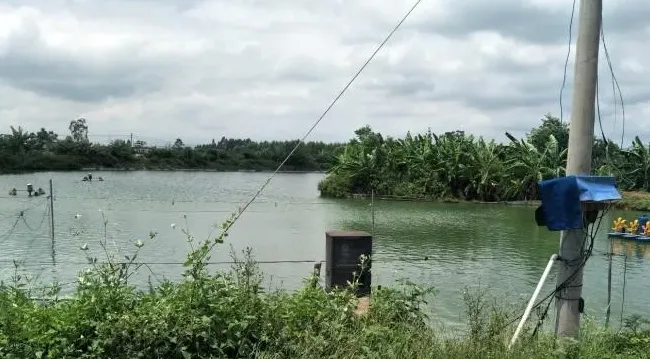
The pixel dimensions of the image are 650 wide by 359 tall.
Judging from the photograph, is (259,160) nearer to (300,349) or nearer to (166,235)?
(166,235)

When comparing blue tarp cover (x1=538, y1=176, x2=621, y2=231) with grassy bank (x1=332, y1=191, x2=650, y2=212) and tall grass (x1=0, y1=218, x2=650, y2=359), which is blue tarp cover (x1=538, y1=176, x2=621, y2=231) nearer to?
tall grass (x1=0, y1=218, x2=650, y2=359)

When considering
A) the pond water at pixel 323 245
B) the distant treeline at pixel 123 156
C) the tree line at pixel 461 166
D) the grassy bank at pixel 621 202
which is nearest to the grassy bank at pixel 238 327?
the pond water at pixel 323 245

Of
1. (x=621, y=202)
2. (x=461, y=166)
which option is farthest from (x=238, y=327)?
(x=461, y=166)

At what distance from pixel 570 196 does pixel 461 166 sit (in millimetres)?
36668

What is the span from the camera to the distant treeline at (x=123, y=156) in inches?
2985

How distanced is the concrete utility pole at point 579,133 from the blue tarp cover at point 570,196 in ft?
0.62

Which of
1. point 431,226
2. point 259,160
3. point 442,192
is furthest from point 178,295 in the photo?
point 259,160

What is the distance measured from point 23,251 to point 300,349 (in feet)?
42.3

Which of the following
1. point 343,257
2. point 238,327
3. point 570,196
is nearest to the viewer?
point 238,327

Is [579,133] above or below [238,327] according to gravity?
above

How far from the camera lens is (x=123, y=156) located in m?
88.1

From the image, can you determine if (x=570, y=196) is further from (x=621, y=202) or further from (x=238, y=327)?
(x=621, y=202)

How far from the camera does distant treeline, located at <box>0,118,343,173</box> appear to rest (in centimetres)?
7581

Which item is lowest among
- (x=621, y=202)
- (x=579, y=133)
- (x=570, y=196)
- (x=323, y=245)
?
(x=323, y=245)
